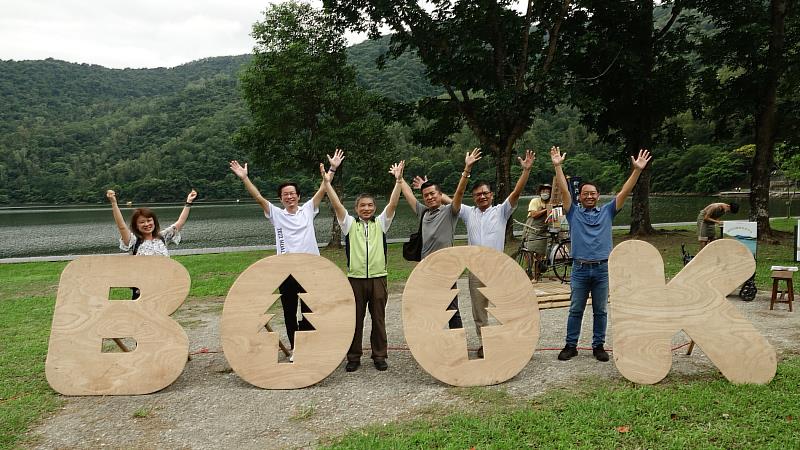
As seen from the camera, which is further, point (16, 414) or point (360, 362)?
point (360, 362)

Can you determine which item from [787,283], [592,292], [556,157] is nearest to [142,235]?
[556,157]

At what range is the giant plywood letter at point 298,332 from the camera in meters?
5.07

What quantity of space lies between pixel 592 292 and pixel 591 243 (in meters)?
0.58

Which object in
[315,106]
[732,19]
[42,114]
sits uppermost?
[42,114]

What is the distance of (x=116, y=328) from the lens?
512cm

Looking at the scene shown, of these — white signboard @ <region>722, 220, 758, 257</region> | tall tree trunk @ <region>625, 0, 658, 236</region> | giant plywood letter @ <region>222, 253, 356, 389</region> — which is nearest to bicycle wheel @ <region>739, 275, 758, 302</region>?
white signboard @ <region>722, 220, 758, 257</region>

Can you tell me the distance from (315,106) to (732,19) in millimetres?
14859

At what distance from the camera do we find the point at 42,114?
105m

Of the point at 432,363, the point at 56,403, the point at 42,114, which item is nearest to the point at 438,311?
the point at 432,363

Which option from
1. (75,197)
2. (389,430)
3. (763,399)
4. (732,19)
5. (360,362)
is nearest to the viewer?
(389,430)

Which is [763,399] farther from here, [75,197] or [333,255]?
[75,197]

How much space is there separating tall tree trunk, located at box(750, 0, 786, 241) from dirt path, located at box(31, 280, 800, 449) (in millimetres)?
12378

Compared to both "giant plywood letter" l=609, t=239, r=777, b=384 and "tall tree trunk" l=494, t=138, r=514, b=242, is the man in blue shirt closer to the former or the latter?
"giant plywood letter" l=609, t=239, r=777, b=384

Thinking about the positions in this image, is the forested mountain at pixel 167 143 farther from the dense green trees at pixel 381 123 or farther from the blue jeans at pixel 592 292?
the blue jeans at pixel 592 292
